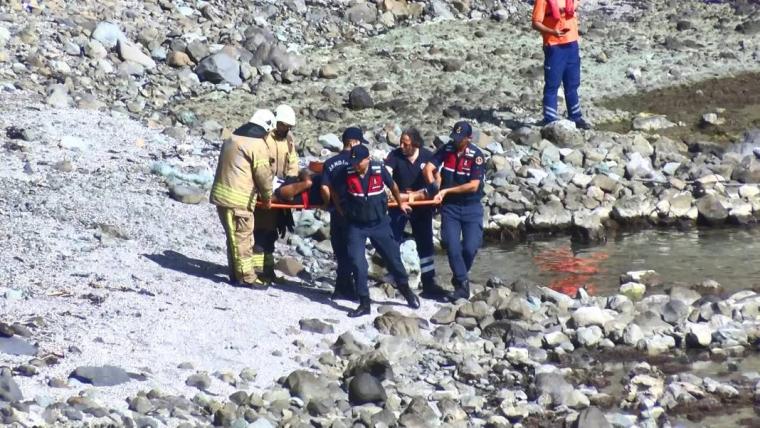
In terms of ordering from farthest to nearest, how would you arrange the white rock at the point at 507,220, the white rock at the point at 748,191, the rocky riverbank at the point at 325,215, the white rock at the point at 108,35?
the white rock at the point at 108,35 → the white rock at the point at 748,191 → the white rock at the point at 507,220 → the rocky riverbank at the point at 325,215

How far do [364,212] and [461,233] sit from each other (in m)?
1.22

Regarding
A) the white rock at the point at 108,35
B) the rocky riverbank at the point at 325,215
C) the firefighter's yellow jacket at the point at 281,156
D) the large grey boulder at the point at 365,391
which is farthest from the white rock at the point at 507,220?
the white rock at the point at 108,35

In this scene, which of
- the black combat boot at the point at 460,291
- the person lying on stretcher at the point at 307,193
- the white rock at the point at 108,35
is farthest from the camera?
the white rock at the point at 108,35

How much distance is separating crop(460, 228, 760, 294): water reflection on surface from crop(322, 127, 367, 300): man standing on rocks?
6.24 feet

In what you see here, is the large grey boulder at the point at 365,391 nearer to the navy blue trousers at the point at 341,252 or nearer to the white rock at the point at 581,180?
the navy blue trousers at the point at 341,252

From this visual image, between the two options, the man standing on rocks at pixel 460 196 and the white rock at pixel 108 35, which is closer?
the man standing on rocks at pixel 460 196

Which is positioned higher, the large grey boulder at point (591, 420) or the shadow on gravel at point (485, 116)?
the shadow on gravel at point (485, 116)

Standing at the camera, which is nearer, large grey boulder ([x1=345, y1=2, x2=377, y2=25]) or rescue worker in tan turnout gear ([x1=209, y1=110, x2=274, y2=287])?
rescue worker in tan turnout gear ([x1=209, y1=110, x2=274, y2=287])

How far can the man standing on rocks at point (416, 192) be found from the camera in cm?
1255

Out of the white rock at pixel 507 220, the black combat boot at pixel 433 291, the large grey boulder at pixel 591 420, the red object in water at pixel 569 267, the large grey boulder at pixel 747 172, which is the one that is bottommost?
the large grey boulder at pixel 591 420

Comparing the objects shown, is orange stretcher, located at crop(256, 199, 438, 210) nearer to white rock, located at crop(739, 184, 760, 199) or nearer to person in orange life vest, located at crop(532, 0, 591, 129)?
white rock, located at crop(739, 184, 760, 199)

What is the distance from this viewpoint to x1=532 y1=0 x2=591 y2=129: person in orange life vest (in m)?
17.2

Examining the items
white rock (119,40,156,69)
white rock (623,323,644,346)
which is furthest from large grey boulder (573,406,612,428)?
white rock (119,40,156,69)

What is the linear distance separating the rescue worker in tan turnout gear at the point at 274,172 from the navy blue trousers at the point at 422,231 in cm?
94
